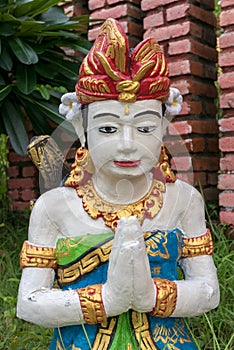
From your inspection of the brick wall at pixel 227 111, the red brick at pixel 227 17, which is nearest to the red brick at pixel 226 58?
the brick wall at pixel 227 111

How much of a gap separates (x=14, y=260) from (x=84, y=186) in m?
1.24

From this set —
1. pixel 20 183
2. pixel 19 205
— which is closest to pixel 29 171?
pixel 20 183

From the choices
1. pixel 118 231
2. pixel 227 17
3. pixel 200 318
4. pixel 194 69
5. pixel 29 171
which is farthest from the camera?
pixel 29 171

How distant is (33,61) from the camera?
6.94ft

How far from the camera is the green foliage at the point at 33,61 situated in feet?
7.24

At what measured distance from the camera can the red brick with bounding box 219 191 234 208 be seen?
208cm

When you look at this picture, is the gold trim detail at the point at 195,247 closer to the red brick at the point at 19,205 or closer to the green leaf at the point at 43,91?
the green leaf at the point at 43,91

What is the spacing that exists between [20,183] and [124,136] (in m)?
1.83

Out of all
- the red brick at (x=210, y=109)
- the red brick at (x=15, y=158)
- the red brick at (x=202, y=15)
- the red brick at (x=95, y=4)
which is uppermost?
the red brick at (x=95, y=4)

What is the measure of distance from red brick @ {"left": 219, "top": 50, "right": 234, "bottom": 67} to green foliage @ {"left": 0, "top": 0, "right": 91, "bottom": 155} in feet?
2.09

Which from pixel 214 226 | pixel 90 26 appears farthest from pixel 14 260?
pixel 90 26

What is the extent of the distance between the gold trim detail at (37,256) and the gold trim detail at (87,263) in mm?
45

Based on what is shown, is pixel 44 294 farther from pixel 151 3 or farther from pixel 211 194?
pixel 151 3

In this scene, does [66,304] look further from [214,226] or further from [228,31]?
[228,31]
